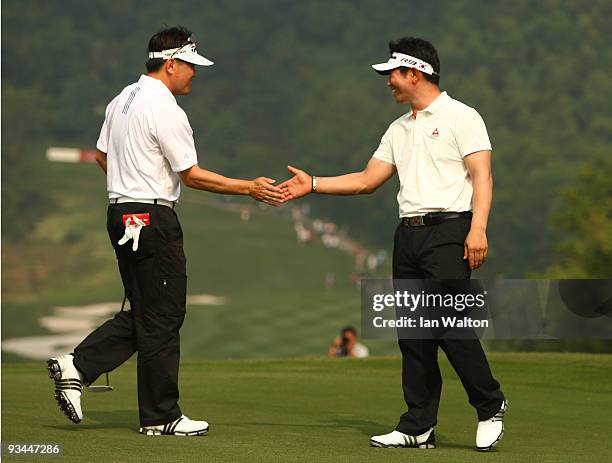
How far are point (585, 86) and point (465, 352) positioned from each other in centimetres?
12906

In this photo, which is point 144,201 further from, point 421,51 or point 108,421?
point 421,51

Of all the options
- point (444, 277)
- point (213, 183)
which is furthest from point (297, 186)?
point (444, 277)

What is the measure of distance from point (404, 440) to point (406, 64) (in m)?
1.84

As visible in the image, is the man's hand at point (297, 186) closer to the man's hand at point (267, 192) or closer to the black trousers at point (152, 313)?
the man's hand at point (267, 192)

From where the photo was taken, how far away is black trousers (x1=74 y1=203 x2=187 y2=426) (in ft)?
22.5

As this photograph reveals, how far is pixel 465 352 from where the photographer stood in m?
6.70

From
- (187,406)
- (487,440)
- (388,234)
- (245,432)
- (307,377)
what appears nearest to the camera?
(487,440)

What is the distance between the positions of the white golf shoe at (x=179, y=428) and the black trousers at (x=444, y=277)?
3.20ft

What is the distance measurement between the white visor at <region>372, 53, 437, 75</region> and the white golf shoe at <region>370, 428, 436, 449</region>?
1.77 m

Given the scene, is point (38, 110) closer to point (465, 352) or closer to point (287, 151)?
point (287, 151)

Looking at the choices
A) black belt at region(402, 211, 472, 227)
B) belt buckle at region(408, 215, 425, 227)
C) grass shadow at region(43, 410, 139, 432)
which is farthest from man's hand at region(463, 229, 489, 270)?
grass shadow at region(43, 410, 139, 432)

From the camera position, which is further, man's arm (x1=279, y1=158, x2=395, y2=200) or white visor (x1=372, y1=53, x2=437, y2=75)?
man's arm (x1=279, y1=158, x2=395, y2=200)

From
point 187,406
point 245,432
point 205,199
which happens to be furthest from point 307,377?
point 205,199

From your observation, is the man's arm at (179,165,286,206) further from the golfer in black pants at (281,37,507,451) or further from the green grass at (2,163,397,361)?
the green grass at (2,163,397,361)
